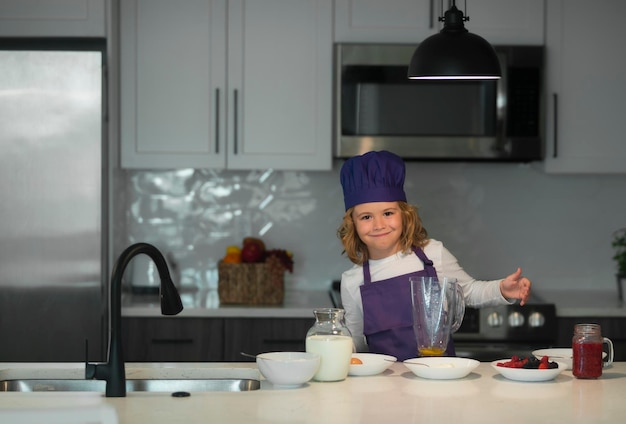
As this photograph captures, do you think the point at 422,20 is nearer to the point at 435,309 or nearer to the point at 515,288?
the point at 515,288

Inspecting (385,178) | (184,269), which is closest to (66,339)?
(184,269)

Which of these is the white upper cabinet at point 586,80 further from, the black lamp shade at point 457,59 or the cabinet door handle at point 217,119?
the black lamp shade at point 457,59

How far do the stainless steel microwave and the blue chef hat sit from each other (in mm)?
1115

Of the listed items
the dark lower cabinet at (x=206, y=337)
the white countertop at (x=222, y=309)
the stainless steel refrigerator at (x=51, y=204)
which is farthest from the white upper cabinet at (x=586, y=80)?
the stainless steel refrigerator at (x=51, y=204)

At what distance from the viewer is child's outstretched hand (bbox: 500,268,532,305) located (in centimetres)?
257

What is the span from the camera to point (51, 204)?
3.77m

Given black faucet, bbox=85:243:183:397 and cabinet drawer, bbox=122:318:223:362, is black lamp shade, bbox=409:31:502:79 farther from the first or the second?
cabinet drawer, bbox=122:318:223:362

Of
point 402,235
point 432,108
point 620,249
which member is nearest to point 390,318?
point 402,235

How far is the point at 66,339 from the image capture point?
12.5 ft

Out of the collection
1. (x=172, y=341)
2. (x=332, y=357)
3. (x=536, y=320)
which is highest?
(x=332, y=357)

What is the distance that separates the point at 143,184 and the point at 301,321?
43.1 inches

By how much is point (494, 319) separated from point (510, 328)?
0.24 feet

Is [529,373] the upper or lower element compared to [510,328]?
upper

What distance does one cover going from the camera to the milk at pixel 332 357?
2.27 metres
